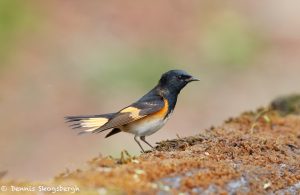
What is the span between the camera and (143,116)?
567 centimetres

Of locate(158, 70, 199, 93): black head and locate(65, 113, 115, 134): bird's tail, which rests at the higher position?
locate(158, 70, 199, 93): black head

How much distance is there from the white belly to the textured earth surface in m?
0.46

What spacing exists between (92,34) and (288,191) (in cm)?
1430

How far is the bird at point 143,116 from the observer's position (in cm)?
547

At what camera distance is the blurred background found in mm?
13133

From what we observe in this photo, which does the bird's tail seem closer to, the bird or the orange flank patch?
the bird

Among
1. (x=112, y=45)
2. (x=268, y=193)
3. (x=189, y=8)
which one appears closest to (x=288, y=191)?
(x=268, y=193)

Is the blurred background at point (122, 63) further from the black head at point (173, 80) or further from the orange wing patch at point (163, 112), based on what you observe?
the orange wing patch at point (163, 112)

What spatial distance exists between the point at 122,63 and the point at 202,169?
1192 cm

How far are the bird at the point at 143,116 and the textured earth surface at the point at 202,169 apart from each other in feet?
1.41

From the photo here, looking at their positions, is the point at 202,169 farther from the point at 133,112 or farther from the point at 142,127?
the point at 142,127

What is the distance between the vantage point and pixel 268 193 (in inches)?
161

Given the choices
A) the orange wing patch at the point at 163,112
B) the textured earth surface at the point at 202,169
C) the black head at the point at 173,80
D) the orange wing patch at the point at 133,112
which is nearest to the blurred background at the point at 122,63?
the black head at the point at 173,80

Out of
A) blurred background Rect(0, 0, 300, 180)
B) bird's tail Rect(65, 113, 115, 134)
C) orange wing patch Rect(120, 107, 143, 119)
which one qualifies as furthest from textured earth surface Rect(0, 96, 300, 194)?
blurred background Rect(0, 0, 300, 180)
